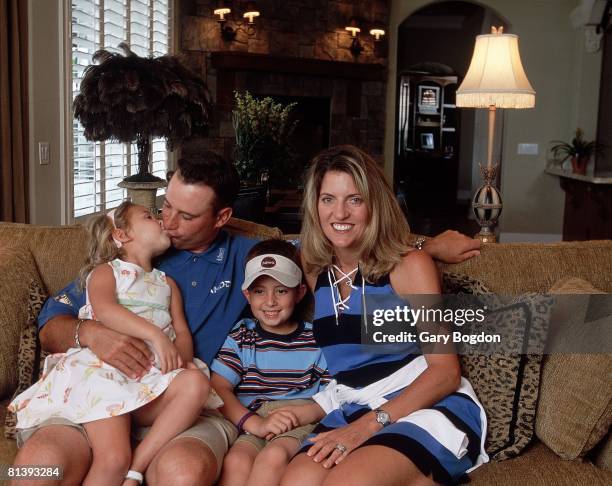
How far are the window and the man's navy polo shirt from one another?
1776 mm

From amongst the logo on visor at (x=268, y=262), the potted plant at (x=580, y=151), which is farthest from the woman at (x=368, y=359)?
the potted plant at (x=580, y=151)

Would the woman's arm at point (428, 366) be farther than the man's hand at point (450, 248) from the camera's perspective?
No

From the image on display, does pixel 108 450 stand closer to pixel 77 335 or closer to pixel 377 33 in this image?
pixel 77 335

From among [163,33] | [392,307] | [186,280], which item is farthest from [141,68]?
[163,33]

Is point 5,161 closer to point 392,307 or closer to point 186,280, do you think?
point 186,280

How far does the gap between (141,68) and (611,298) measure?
1767mm

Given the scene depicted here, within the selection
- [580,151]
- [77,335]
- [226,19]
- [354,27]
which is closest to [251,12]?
[226,19]

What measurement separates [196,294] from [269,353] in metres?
0.28

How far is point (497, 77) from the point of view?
9.70 ft

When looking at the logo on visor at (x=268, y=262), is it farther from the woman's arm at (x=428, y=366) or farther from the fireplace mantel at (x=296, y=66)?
the fireplace mantel at (x=296, y=66)

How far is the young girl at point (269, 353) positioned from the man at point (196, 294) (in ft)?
0.17

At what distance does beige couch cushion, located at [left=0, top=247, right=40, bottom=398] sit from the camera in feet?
7.06

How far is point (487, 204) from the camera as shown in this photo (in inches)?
114

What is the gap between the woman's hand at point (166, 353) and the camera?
1920 millimetres
